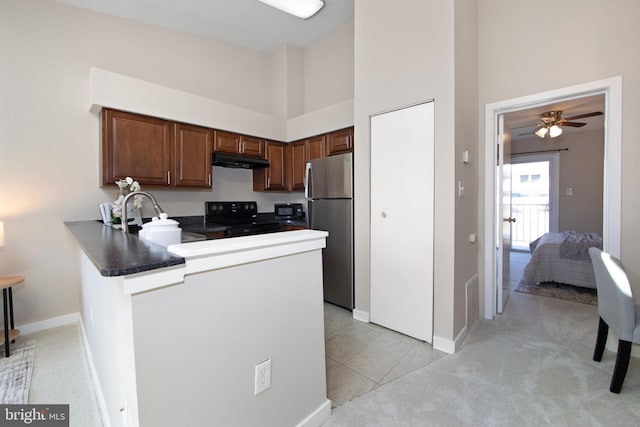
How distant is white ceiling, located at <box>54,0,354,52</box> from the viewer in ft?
9.45

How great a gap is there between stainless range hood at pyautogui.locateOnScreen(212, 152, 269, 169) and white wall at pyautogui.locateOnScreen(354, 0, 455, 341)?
4.56 ft

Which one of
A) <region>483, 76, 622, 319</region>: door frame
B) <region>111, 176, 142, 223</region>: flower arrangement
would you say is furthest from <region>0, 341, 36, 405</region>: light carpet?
<region>483, 76, 622, 319</region>: door frame

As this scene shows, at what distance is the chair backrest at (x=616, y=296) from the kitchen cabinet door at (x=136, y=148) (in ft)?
12.2

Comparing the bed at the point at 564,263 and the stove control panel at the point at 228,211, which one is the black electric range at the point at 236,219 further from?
the bed at the point at 564,263

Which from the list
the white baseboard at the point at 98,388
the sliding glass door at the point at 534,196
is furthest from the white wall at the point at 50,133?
the sliding glass door at the point at 534,196

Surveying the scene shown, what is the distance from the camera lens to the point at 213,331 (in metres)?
1.03

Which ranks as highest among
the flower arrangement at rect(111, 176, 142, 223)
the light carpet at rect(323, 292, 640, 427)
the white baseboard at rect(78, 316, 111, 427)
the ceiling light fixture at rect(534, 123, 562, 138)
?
the ceiling light fixture at rect(534, 123, 562, 138)

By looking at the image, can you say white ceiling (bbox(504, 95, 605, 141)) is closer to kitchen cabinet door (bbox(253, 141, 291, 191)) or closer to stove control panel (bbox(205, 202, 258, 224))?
kitchen cabinet door (bbox(253, 141, 291, 191))

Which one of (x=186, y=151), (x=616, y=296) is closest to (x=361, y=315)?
(x=616, y=296)

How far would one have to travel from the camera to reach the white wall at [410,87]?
2145mm

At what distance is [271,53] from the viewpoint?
4164mm

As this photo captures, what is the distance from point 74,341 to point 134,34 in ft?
10.3

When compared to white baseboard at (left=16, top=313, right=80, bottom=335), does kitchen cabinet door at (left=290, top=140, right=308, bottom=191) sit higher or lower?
higher

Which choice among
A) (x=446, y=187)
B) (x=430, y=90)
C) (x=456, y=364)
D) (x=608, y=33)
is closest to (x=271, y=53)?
(x=430, y=90)
